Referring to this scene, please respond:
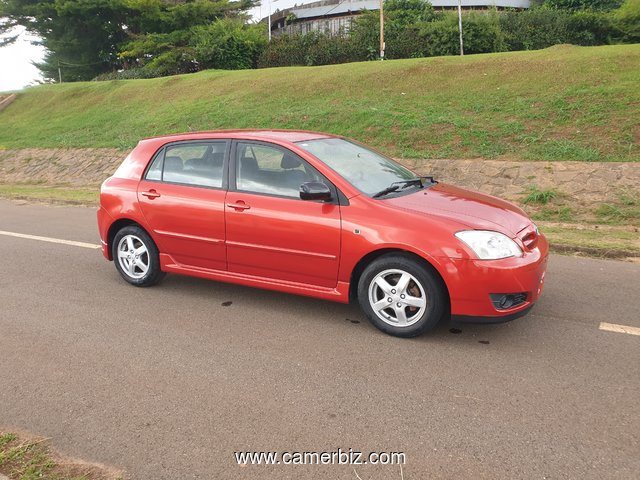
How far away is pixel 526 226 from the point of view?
4582mm

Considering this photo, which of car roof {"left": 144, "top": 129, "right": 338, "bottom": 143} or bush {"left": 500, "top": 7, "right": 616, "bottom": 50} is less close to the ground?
bush {"left": 500, "top": 7, "right": 616, "bottom": 50}

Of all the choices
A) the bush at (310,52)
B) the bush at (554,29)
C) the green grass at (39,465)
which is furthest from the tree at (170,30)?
the green grass at (39,465)

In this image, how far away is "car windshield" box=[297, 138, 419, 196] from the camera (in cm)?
488

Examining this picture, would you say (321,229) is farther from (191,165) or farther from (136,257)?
(136,257)

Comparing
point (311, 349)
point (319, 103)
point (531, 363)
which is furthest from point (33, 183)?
point (531, 363)

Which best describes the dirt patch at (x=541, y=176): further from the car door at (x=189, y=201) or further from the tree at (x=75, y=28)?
the tree at (x=75, y=28)

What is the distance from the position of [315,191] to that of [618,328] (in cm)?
263

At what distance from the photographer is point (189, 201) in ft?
17.5

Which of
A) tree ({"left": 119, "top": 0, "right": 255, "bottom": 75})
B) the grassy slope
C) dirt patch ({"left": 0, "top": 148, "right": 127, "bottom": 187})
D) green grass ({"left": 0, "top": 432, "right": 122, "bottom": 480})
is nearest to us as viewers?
green grass ({"left": 0, "top": 432, "right": 122, "bottom": 480})

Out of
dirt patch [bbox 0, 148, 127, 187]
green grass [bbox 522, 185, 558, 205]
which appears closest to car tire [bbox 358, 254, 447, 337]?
green grass [bbox 522, 185, 558, 205]

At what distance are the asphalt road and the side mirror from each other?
106 cm

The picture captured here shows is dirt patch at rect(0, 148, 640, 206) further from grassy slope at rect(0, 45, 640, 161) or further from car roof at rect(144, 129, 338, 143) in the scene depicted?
car roof at rect(144, 129, 338, 143)

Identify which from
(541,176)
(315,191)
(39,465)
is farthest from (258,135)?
(541,176)

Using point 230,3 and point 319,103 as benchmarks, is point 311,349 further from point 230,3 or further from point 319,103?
point 230,3
